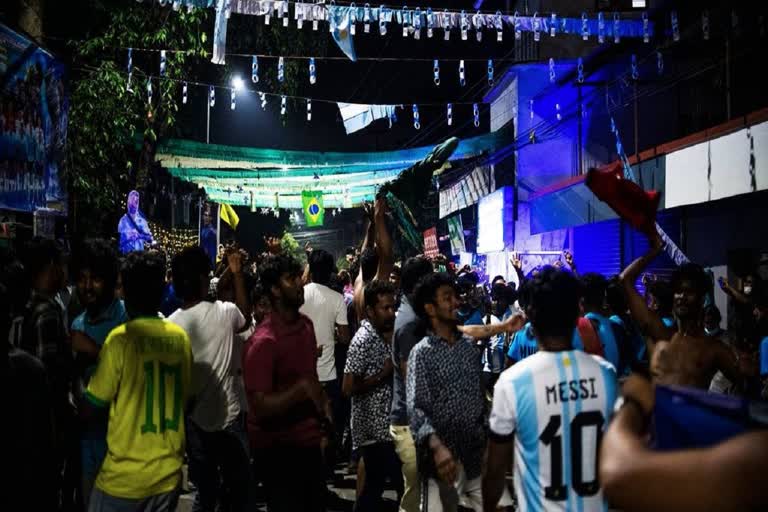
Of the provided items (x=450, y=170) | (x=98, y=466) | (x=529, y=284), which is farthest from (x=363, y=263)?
(x=450, y=170)

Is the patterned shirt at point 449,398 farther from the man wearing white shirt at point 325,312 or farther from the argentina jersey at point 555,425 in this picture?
the man wearing white shirt at point 325,312

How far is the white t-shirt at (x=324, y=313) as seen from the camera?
7.76 metres

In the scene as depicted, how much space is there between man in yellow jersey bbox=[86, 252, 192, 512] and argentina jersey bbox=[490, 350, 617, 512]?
1.84 metres

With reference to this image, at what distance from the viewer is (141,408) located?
13.3 feet

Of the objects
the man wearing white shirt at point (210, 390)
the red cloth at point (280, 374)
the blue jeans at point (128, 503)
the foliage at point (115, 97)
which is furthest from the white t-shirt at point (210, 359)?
the foliage at point (115, 97)

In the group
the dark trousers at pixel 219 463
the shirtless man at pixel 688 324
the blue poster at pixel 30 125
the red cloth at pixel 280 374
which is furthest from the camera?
the blue poster at pixel 30 125

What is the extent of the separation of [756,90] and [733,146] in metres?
4.27

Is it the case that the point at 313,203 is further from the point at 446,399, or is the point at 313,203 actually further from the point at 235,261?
the point at 446,399

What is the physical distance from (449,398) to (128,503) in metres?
1.96

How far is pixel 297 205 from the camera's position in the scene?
2812 cm

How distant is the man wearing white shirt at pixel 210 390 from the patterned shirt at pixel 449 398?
1.64 m

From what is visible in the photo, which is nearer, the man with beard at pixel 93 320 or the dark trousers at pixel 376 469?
the man with beard at pixel 93 320

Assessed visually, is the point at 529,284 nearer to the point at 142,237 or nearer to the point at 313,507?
the point at 313,507

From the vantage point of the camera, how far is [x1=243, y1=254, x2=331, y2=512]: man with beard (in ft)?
15.0
